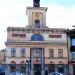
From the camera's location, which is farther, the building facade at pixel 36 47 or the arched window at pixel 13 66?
the building facade at pixel 36 47

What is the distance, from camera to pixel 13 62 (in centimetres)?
6156

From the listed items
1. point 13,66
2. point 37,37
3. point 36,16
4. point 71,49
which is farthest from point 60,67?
point 36,16

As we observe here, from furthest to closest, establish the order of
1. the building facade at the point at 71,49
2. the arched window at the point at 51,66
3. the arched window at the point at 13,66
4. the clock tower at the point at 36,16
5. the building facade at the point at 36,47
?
the clock tower at the point at 36,16 → the arched window at the point at 51,66 → the building facade at the point at 71,49 → the building facade at the point at 36,47 → the arched window at the point at 13,66

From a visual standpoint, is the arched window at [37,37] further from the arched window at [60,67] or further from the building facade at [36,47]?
the arched window at [60,67]

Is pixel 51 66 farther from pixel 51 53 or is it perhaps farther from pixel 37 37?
pixel 37 37

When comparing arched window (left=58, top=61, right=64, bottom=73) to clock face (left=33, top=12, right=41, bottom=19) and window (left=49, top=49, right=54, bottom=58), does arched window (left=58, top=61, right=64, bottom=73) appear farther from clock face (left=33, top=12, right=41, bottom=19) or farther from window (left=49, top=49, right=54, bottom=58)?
clock face (left=33, top=12, right=41, bottom=19)

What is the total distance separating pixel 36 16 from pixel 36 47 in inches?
248

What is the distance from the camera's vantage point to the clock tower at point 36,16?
63938 mm

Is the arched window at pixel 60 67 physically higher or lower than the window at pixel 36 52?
lower

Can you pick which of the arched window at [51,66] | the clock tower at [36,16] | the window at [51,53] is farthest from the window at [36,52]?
the clock tower at [36,16]

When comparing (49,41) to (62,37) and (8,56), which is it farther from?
(8,56)

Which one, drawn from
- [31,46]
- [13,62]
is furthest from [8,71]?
[31,46]

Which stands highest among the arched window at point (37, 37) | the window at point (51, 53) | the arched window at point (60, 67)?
the arched window at point (37, 37)

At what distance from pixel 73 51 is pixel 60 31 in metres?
4.82
